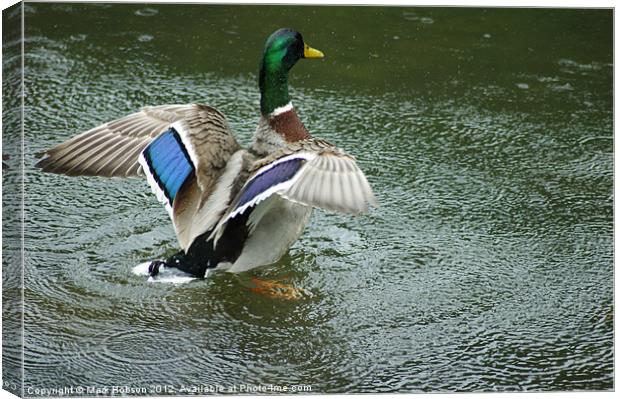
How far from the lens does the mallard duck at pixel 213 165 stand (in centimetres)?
495

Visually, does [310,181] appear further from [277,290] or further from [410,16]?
[410,16]

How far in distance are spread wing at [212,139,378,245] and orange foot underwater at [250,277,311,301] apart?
0.39 metres

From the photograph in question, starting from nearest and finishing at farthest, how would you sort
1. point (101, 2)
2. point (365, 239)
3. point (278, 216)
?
point (101, 2) → point (278, 216) → point (365, 239)

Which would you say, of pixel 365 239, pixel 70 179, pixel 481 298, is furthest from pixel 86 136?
pixel 481 298

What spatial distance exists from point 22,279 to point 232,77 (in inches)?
76.5

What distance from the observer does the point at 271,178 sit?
15.3 feet

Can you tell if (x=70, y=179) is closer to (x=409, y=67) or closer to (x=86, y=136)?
(x=86, y=136)

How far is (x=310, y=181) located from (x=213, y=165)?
719 mm

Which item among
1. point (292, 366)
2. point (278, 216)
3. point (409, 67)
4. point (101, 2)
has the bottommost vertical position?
point (292, 366)

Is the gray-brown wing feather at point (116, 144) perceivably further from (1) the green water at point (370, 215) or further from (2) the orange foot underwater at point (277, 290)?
(2) the orange foot underwater at point (277, 290)

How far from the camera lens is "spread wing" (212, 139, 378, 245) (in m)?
4.38

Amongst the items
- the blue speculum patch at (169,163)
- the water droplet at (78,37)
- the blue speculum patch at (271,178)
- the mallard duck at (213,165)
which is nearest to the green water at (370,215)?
the water droplet at (78,37)

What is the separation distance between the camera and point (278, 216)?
517cm

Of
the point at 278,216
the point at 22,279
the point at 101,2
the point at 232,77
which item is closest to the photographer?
the point at 22,279
